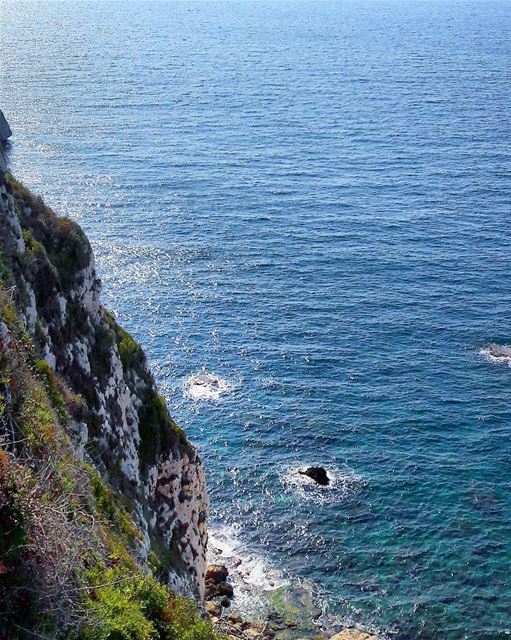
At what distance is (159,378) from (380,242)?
4707 centimetres

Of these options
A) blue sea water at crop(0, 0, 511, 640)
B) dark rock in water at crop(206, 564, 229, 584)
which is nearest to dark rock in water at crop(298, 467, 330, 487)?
blue sea water at crop(0, 0, 511, 640)

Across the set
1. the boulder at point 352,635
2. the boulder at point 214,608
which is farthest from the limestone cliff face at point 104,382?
the boulder at point 352,635

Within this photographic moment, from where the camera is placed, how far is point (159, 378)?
9250cm

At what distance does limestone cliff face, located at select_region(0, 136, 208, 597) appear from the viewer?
4053 cm

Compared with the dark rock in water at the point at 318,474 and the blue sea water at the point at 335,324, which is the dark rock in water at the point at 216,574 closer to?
the blue sea water at the point at 335,324

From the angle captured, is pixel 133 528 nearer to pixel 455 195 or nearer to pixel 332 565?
pixel 332 565

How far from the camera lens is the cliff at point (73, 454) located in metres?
18.7

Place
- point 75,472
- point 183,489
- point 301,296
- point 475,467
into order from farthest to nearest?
point 301,296, point 475,467, point 183,489, point 75,472

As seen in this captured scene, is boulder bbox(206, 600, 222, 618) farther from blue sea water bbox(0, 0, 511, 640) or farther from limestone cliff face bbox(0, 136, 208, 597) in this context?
limestone cliff face bbox(0, 136, 208, 597)

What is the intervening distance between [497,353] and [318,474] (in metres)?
31.0

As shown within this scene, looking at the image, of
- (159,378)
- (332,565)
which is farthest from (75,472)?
(159,378)

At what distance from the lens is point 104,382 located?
147 ft

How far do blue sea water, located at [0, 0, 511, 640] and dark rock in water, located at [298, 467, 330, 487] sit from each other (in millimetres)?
1455

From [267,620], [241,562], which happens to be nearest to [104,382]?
[267,620]
